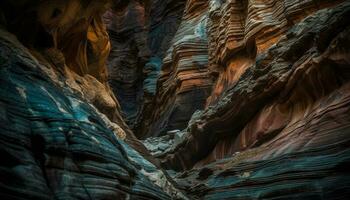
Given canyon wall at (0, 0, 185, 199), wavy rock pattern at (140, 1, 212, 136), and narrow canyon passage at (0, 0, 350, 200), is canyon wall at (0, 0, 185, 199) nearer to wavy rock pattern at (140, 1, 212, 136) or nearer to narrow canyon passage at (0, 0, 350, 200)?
narrow canyon passage at (0, 0, 350, 200)

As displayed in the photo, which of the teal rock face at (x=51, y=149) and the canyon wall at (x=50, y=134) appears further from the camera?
the canyon wall at (x=50, y=134)

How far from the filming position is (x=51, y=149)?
8969 mm

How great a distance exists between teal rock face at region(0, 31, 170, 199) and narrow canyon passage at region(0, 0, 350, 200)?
23 millimetres

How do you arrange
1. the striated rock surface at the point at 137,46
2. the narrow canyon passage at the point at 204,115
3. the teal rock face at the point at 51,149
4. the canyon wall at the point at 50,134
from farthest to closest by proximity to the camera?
the striated rock surface at the point at 137,46 < the narrow canyon passage at the point at 204,115 < the canyon wall at the point at 50,134 < the teal rock face at the point at 51,149

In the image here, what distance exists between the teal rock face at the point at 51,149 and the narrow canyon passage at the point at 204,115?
0.9 inches

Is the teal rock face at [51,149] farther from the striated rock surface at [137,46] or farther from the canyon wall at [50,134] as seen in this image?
the striated rock surface at [137,46]

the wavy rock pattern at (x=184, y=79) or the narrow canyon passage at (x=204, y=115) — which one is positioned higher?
the wavy rock pattern at (x=184, y=79)

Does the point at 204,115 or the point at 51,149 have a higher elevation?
the point at 204,115

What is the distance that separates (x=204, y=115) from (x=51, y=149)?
8.33 m

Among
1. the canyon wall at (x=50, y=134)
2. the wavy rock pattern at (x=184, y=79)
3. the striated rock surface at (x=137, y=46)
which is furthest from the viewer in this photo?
the striated rock surface at (x=137, y=46)

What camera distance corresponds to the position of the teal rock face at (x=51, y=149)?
26.7 ft

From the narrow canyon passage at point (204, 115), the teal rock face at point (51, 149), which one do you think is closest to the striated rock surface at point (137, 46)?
the narrow canyon passage at point (204, 115)

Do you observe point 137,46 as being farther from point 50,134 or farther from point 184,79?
point 50,134

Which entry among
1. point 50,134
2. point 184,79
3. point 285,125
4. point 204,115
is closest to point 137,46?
point 184,79
